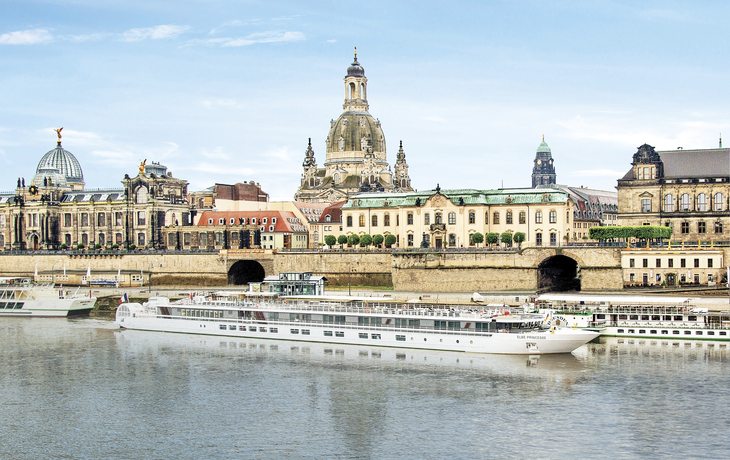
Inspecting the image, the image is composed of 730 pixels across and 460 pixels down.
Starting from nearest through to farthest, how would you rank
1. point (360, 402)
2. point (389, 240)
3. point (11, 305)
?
1. point (360, 402)
2. point (11, 305)
3. point (389, 240)

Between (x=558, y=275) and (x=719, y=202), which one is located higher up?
(x=719, y=202)

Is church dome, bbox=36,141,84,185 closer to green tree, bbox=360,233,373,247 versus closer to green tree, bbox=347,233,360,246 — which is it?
green tree, bbox=347,233,360,246

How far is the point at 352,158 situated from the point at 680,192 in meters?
71.3

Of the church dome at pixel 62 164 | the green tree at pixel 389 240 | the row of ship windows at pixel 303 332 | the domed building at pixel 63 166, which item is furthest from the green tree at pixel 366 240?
the church dome at pixel 62 164

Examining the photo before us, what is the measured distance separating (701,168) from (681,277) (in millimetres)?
18288

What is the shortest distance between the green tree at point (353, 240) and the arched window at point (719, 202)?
41568 millimetres

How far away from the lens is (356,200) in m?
106

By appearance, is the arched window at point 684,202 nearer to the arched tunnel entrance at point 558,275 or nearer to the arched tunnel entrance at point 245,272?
the arched tunnel entrance at point 558,275

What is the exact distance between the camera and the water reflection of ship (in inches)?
2163

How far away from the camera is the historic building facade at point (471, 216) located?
9381 centimetres

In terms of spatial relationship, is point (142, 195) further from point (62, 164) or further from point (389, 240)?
point (62, 164)

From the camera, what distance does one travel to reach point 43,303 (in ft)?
283

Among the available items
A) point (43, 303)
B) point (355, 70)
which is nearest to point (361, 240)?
point (43, 303)

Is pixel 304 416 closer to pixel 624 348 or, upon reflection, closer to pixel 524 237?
pixel 624 348
